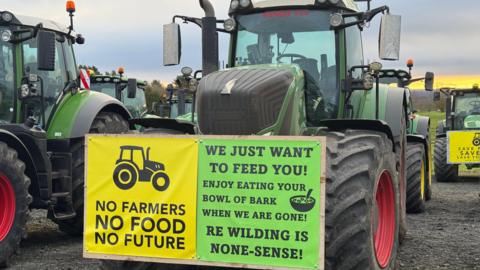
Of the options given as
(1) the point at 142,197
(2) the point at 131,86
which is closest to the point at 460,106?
(2) the point at 131,86

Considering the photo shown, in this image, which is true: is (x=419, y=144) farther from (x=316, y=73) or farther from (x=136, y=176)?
(x=136, y=176)

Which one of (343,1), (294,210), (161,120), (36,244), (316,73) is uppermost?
(343,1)

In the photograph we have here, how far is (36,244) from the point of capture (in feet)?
24.3

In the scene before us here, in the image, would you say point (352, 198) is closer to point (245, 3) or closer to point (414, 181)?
point (245, 3)

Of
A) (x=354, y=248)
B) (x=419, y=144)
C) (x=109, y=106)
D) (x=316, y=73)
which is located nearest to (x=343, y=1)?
(x=316, y=73)

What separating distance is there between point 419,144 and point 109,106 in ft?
15.9

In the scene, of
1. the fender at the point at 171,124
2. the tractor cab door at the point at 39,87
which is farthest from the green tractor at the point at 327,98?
the tractor cab door at the point at 39,87

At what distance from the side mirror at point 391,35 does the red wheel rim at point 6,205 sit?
397 cm

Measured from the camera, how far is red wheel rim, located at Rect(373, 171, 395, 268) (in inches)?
200

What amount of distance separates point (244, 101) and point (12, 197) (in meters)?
3.04

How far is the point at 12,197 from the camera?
6.41m

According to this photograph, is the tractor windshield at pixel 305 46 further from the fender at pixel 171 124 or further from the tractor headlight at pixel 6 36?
the tractor headlight at pixel 6 36

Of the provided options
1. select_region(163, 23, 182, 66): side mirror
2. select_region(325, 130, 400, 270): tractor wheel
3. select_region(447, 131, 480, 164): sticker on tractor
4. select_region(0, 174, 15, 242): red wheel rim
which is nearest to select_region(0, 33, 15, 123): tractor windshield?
select_region(0, 174, 15, 242): red wheel rim

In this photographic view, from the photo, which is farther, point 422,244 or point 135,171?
point 422,244
